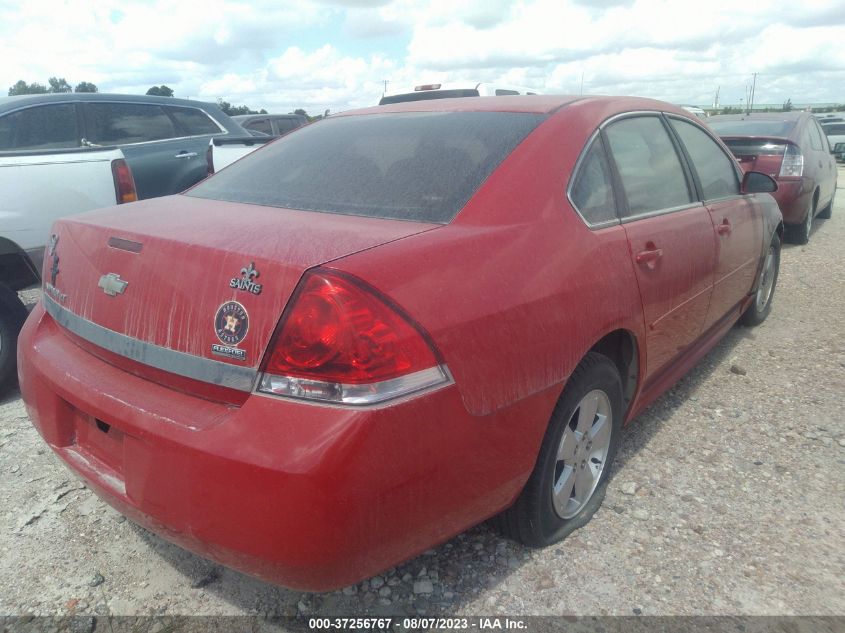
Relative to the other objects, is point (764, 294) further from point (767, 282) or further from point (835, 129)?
point (835, 129)

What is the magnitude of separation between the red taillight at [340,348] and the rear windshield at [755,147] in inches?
273

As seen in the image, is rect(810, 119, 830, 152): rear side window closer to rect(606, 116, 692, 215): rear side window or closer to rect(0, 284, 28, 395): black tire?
rect(606, 116, 692, 215): rear side window

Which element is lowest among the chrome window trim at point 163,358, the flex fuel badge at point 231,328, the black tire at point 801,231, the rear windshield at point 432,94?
the black tire at point 801,231

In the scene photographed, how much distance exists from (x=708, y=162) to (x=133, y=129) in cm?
421

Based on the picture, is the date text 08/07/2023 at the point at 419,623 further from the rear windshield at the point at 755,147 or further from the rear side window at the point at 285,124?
the rear side window at the point at 285,124

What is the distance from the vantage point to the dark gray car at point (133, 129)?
14.4 feet

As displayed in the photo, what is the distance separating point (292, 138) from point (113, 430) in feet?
5.34

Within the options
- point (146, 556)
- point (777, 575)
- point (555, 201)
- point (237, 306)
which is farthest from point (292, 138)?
point (777, 575)

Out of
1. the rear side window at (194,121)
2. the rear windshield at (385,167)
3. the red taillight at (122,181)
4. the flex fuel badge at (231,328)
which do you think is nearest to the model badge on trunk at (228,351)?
the flex fuel badge at (231,328)

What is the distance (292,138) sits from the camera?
3.03 m

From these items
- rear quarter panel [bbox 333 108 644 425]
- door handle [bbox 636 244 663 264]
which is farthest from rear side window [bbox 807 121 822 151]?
rear quarter panel [bbox 333 108 644 425]

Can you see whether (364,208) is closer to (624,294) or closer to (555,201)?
(555,201)

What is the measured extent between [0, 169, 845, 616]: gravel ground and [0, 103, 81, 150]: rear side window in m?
1.89

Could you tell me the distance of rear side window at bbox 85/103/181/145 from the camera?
4.91 m
